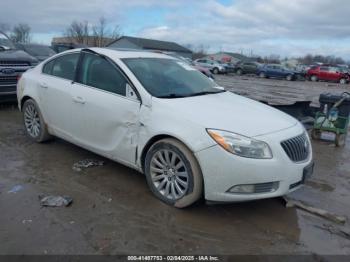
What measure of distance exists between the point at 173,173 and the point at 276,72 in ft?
116

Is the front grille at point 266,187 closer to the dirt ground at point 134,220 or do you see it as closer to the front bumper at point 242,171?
the front bumper at point 242,171

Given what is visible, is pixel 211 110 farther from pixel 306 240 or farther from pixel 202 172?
pixel 306 240

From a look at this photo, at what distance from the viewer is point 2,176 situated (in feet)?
15.3

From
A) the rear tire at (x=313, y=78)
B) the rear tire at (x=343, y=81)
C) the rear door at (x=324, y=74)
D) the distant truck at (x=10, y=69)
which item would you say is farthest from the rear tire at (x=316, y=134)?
the rear tire at (x=313, y=78)

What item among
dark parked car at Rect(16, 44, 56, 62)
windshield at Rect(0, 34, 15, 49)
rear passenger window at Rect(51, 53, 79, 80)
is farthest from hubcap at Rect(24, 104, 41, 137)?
dark parked car at Rect(16, 44, 56, 62)

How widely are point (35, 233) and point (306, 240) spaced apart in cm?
254

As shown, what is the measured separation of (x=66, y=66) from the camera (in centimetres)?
537

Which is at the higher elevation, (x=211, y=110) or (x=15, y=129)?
(x=211, y=110)

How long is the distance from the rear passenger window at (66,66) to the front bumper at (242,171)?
8.38 ft

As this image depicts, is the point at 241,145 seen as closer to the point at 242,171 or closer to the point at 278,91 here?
the point at 242,171

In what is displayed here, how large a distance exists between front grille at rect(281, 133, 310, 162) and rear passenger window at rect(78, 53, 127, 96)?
1.95 meters

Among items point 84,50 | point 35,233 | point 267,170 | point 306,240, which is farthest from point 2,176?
point 306,240

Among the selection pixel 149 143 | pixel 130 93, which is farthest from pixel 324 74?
pixel 149 143

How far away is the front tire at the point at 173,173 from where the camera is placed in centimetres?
372
